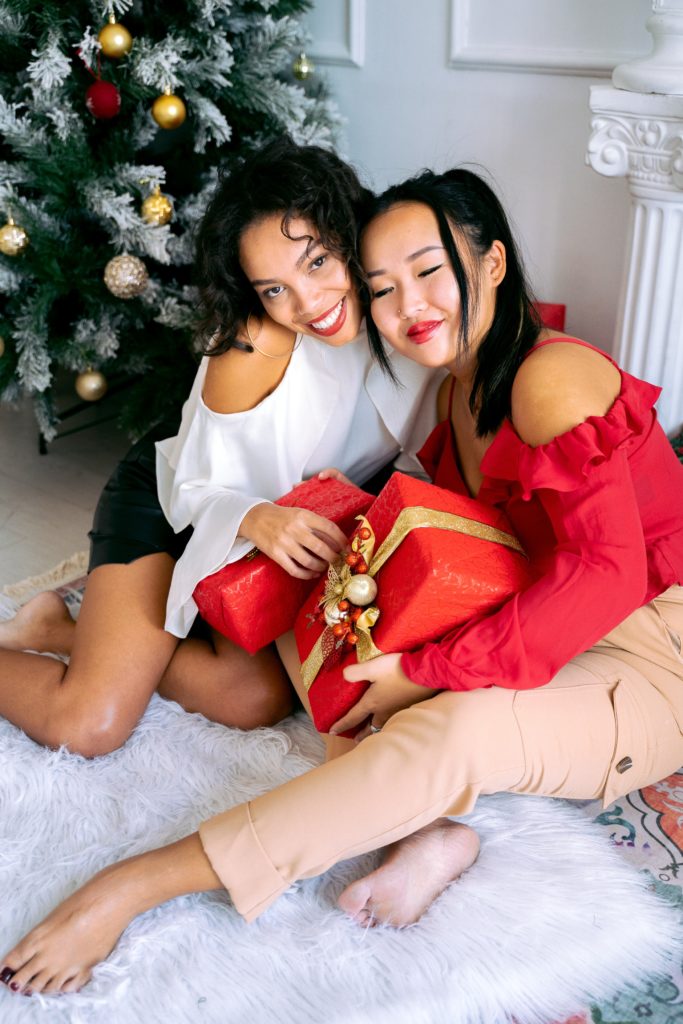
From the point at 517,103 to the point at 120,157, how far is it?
926 mm

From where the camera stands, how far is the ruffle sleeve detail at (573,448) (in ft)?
4.25

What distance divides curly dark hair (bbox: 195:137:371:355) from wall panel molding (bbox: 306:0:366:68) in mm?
1050

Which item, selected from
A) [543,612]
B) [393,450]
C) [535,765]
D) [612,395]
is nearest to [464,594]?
→ [543,612]

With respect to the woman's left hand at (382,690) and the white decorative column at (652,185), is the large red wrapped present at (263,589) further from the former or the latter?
the white decorative column at (652,185)

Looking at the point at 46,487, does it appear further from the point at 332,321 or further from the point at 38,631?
the point at 332,321

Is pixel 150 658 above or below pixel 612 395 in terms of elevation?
below

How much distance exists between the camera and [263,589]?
157 centimetres

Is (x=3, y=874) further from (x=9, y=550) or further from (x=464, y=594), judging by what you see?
(x=9, y=550)

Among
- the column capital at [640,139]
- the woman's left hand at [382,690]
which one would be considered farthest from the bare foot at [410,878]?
the column capital at [640,139]

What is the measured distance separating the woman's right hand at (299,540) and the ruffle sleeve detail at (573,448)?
262 millimetres

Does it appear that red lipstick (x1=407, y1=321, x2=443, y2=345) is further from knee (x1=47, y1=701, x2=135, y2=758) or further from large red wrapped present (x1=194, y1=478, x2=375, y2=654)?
knee (x1=47, y1=701, x2=135, y2=758)

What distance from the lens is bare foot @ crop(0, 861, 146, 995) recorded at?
49.1 inches

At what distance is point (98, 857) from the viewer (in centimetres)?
146

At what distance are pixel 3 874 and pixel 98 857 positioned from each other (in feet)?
0.44
